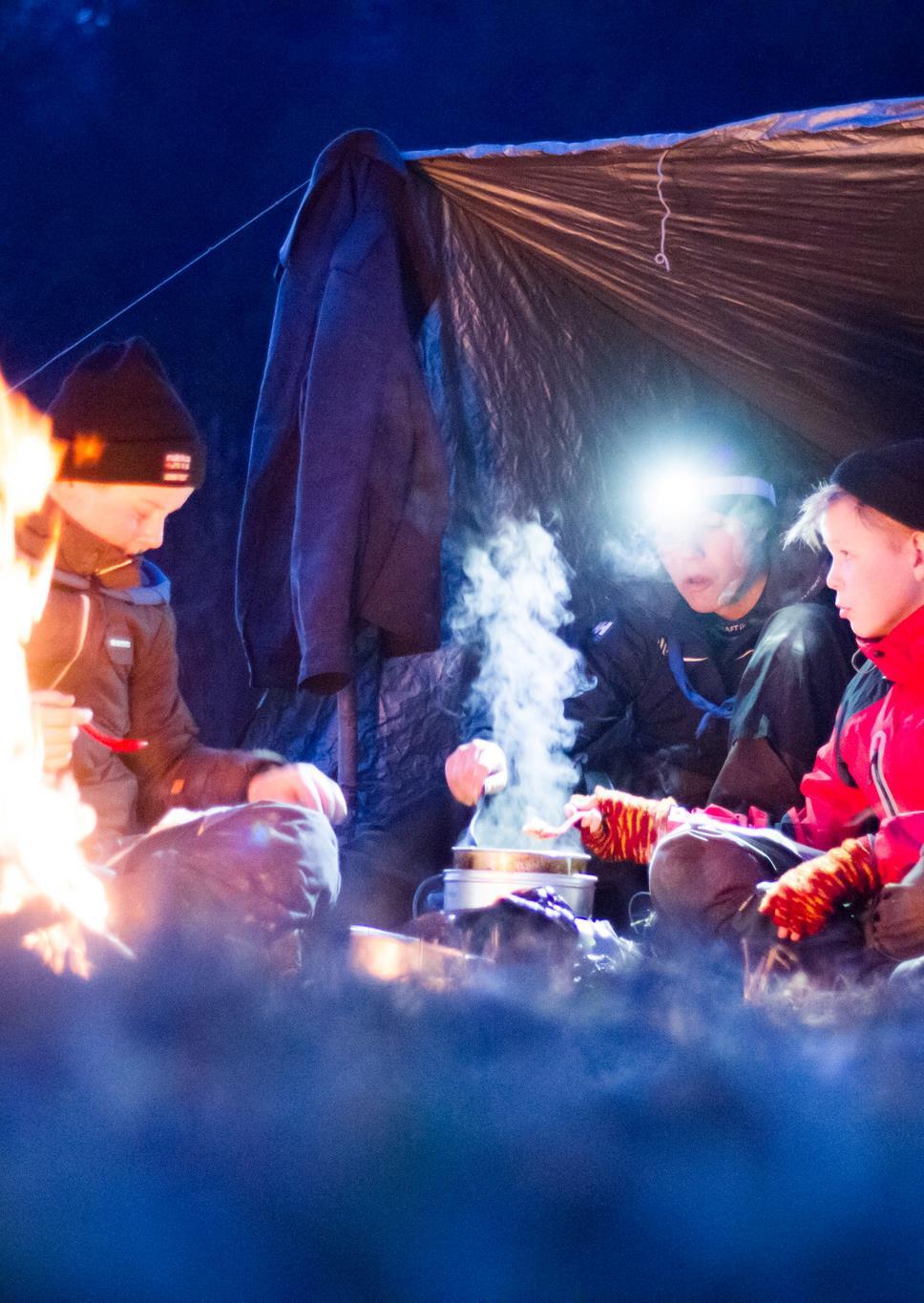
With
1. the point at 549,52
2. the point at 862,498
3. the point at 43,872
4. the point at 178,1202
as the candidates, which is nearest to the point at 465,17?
the point at 549,52

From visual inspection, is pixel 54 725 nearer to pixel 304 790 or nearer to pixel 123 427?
pixel 304 790

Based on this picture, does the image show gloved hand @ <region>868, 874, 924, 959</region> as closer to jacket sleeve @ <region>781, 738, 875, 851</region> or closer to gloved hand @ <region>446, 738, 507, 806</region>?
jacket sleeve @ <region>781, 738, 875, 851</region>

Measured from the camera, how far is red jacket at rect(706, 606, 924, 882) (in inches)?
72.2

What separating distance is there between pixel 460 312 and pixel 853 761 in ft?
4.51

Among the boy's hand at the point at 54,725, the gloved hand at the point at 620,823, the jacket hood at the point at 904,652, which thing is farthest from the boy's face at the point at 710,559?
the boy's hand at the point at 54,725

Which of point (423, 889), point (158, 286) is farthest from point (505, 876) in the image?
point (158, 286)

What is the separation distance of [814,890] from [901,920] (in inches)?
5.1

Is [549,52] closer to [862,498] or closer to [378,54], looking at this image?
[378,54]

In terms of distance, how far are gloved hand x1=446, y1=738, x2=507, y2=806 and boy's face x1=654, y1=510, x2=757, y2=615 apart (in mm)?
566

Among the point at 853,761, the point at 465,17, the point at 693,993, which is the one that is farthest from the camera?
the point at 465,17

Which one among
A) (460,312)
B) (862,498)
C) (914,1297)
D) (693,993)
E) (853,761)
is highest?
(460,312)

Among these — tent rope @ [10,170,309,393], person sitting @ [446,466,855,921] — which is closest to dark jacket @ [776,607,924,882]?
person sitting @ [446,466,855,921]

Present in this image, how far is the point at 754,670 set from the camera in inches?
93.2

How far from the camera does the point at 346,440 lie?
96.0 inches
